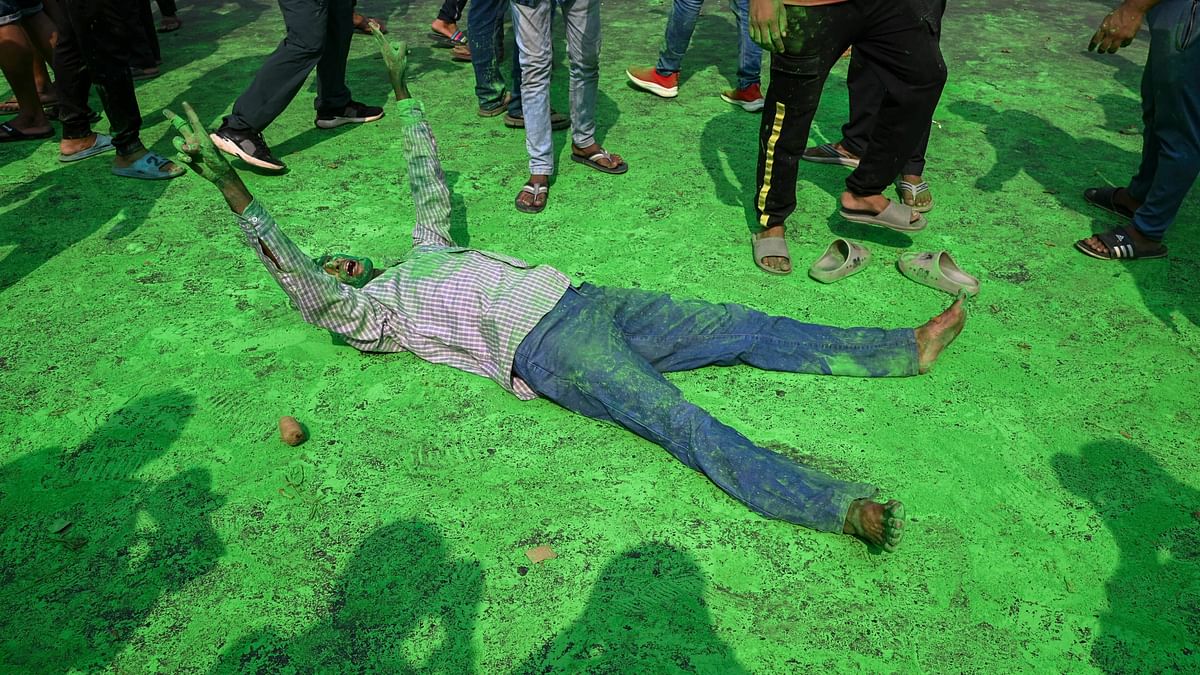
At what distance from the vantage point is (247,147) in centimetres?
492

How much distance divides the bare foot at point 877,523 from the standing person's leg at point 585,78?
2.97 m

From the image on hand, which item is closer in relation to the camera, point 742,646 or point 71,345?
point 742,646

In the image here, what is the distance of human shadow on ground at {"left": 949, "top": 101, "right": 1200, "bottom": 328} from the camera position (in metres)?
3.95

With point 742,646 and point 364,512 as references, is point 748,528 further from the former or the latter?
point 364,512

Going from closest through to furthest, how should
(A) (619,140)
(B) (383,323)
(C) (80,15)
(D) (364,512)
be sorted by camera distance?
(D) (364,512)
(B) (383,323)
(C) (80,15)
(A) (619,140)

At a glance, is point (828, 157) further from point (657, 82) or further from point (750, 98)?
point (657, 82)

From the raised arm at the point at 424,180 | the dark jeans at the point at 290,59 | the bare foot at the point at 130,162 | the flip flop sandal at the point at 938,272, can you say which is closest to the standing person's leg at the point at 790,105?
the flip flop sandal at the point at 938,272

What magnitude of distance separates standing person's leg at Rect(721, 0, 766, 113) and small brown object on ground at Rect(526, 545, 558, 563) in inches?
158

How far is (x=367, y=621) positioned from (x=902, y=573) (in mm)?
1602

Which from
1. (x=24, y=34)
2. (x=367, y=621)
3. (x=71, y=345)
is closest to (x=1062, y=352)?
(x=367, y=621)

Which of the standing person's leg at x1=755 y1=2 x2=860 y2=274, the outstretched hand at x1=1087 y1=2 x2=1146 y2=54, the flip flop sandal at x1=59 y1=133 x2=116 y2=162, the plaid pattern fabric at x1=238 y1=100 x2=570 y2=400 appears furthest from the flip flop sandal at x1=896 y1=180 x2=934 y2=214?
the flip flop sandal at x1=59 y1=133 x2=116 y2=162

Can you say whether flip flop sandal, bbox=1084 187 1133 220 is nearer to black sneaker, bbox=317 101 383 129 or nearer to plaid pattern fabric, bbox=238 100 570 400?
plaid pattern fabric, bbox=238 100 570 400

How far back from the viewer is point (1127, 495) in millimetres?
2811

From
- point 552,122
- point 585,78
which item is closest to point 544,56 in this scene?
point 585,78
